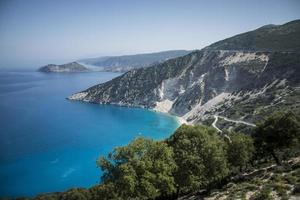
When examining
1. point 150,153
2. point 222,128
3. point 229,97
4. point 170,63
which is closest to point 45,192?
point 150,153

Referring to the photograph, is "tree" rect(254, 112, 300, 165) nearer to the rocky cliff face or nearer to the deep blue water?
the rocky cliff face

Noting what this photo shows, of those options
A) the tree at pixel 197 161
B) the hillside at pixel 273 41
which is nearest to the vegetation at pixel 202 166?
the tree at pixel 197 161

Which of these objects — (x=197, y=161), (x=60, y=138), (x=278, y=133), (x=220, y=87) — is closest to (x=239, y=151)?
(x=278, y=133)

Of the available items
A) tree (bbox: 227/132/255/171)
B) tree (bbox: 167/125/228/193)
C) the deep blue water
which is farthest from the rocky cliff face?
tree (bbox: 167/125/228/193)

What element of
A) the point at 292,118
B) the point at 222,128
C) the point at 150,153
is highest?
the point at 292,118

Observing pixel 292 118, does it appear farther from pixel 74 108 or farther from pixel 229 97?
pixel 74 108

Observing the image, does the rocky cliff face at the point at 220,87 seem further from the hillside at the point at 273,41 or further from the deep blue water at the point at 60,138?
the deep blue water at the point at 60,138

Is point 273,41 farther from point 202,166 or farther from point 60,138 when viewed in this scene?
point 202,166
